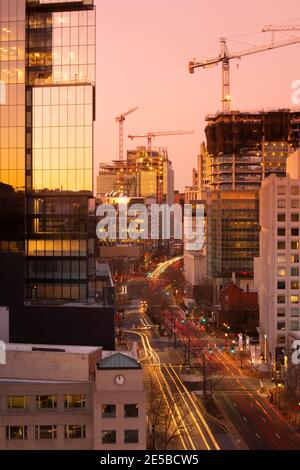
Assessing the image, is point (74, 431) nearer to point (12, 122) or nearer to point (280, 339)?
point (12, 122)

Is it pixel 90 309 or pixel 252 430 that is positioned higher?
pixel 90 309

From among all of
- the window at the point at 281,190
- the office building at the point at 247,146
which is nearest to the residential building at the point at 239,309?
the window at the point at 281,190

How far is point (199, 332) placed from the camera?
8356 centimetres

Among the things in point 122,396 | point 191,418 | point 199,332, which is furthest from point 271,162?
point 122,396

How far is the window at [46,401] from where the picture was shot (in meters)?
33.3

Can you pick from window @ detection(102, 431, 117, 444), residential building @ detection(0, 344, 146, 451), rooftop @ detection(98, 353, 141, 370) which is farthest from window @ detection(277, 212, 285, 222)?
window @ detection(102, 431, 117, 444)

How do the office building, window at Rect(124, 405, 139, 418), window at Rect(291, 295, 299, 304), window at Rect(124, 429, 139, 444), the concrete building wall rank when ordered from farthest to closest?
the office building < window at Rect(291, 295, 299, 304) < the concrete building wall < window at Rect(124, 405, 139, 418) < window at Rect(124, 429, 139, 444)

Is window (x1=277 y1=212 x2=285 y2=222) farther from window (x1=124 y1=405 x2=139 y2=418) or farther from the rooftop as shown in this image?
window (x1=124 y1=405 x2=139 y2=418)

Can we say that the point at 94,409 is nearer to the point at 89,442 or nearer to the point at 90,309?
the point at 89,442

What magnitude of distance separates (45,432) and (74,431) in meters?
1.32

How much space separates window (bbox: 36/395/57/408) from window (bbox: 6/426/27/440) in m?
1.23

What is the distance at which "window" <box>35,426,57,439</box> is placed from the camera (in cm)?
3288

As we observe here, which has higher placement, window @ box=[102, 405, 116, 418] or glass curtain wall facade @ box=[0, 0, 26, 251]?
glass curtain wall facade @ box=[0, 0, 26, 251]
